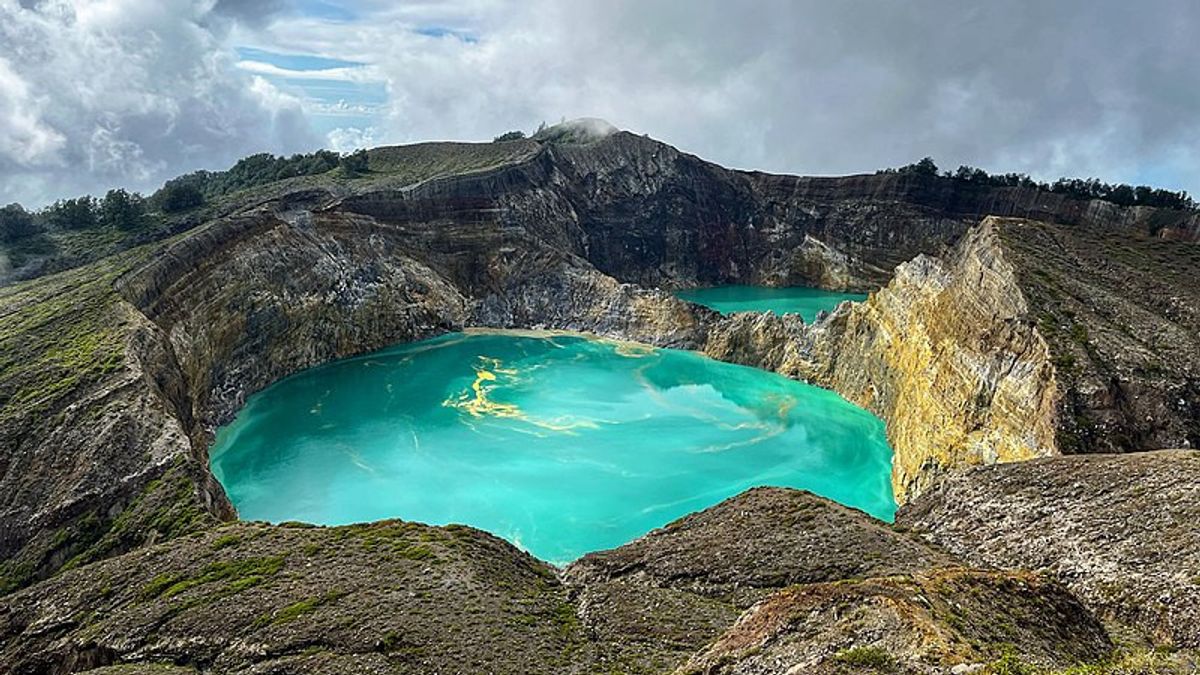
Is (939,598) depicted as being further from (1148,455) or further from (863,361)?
(863,361)

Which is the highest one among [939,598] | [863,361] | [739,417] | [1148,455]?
[863,361]

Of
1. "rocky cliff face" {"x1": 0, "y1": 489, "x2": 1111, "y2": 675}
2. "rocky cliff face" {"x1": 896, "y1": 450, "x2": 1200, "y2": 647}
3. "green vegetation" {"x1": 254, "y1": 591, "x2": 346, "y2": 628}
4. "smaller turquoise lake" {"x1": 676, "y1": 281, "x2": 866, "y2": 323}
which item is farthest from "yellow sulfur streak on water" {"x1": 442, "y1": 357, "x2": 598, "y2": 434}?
"smaller turquoise lake" {"x1": 676, "y1": 281, "x2": 866, "y2": 323}

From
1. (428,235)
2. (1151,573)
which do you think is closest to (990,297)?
(1151,573)

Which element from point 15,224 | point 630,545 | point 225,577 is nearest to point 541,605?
point 630,545

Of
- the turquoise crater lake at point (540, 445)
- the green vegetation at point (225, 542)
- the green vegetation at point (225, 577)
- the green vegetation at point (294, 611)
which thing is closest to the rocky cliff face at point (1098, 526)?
the turquoise crater lake at point (540, 445)

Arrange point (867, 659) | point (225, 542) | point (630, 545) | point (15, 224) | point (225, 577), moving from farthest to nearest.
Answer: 1. point (15, 224)
2. point (630, 545)
3. point (225, 542)
4. point (225, 577)
5. point (867, 659)

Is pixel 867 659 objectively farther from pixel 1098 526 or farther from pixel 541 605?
pixel 1098 526
